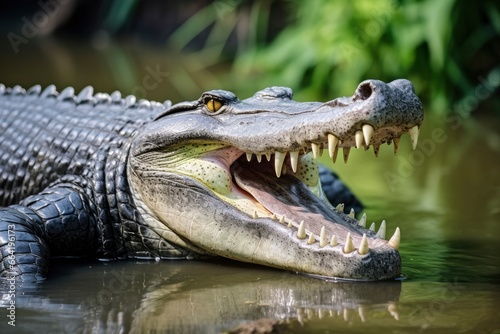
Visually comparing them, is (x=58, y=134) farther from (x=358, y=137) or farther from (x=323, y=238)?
(x=358, y=137)

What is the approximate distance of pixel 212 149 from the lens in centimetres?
498

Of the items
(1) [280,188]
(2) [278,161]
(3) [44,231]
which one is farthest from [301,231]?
(3) [44,231]

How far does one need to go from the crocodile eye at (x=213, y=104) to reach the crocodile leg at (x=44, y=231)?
35.8 inches

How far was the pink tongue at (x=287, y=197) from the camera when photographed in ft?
15.7

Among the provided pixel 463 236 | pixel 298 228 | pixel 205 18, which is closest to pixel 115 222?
pixel 298 228

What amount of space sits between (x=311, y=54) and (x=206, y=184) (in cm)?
762

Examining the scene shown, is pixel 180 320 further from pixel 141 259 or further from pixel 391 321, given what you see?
pixel 141 259

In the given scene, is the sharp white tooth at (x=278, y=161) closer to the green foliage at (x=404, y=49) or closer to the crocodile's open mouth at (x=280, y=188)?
the crocodile's open mouth at (x=280, y=188)

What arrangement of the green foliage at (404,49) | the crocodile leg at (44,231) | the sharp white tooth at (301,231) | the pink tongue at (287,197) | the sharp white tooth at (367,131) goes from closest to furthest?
1. the sharp white tooth at (367,131)
2. the sharp white tooth at (301,231)
3. the crocodile leg at (44,231)
4. the pink tongue at (287,197)
5. the green foliage at (404,49)

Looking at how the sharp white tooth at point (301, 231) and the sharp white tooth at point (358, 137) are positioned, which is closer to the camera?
the sharp white tooth at point (358, 137)

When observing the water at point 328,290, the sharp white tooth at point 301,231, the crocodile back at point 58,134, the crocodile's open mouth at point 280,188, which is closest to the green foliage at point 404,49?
the water at point 328,290

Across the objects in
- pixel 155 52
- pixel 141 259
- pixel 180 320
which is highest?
pixel 155 52

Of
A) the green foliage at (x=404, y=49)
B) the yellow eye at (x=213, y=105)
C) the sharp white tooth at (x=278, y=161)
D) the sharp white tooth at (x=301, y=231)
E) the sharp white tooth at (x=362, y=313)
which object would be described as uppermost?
the green foliage at (x=404, y=49)

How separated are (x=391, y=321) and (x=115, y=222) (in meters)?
1.94
